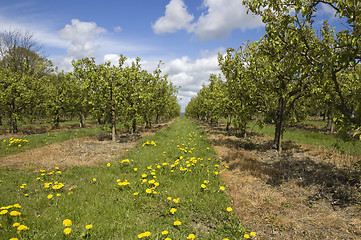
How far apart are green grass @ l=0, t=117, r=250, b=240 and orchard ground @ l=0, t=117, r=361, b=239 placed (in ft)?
2.83

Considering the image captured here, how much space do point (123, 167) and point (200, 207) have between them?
5.13 meters

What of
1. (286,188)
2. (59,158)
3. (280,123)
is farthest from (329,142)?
(59,158)

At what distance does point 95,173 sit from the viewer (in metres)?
8.86

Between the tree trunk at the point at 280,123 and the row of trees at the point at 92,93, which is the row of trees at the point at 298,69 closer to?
the tree trunk at the point at 280,123

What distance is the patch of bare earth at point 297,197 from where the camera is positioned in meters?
5.13

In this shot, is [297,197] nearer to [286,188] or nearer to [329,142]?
[286,188]

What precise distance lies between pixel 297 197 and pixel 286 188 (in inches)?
32.4

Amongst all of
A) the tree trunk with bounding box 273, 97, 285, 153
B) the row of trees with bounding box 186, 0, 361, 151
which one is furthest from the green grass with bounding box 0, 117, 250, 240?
the tree trunk with bounding box 273, 97, 285, 153

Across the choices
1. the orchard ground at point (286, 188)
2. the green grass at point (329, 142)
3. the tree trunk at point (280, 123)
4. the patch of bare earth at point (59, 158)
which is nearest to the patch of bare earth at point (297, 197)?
the orchard ground at point (286, 188)

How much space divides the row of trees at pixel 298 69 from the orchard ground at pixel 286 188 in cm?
250

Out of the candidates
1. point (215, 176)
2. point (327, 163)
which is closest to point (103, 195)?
point (215, 176)

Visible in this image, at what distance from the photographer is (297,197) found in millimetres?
7098

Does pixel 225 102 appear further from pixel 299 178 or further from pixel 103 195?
pixel 103 195

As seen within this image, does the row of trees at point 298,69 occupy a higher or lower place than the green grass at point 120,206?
higher
